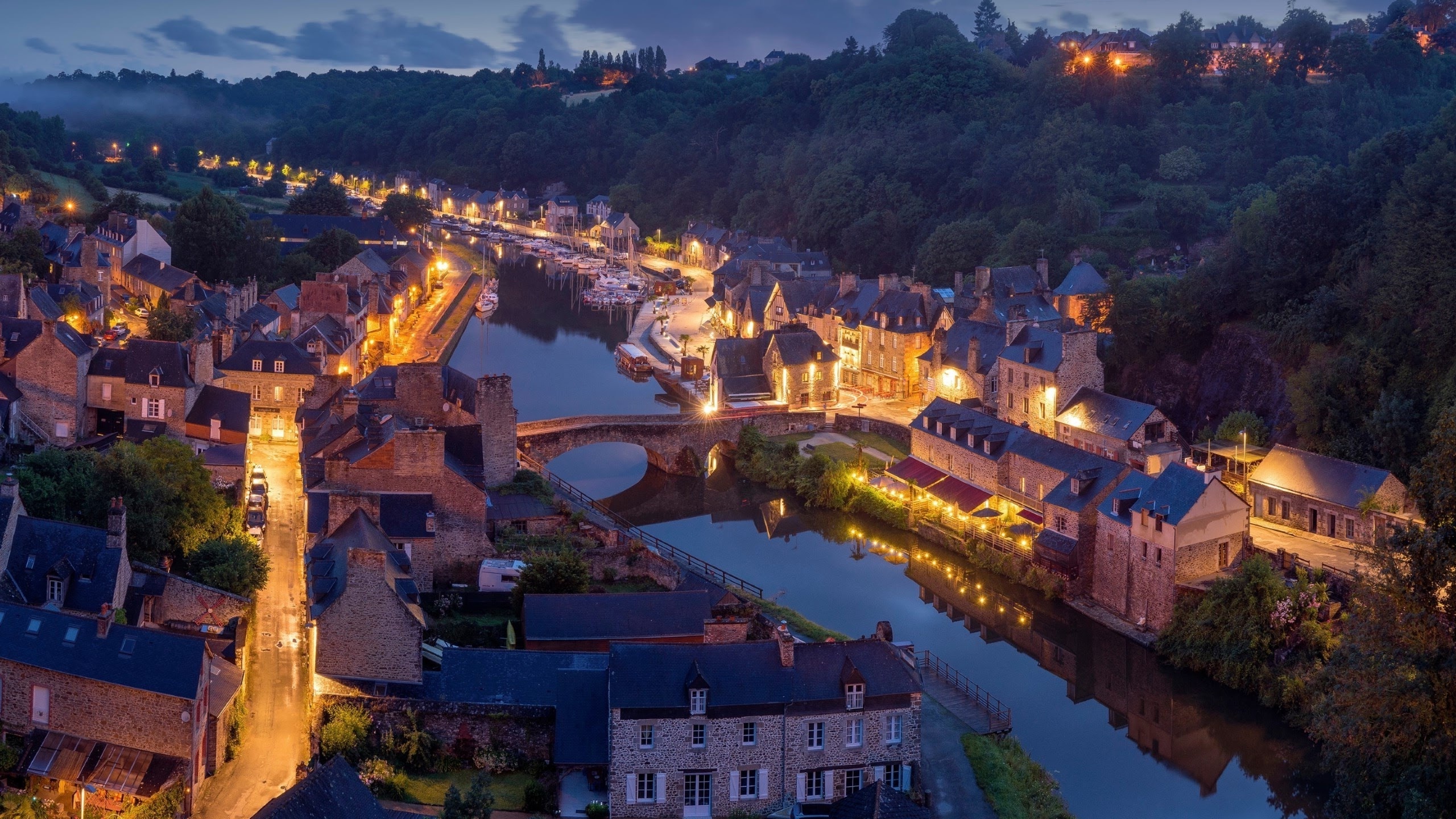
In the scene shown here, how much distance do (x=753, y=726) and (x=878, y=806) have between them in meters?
3.51

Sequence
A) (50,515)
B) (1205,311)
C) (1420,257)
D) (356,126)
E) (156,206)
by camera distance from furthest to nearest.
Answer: (356,126) → (156,206) → (1205,311) → (1420,257) → (50,515)

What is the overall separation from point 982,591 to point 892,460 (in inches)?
390

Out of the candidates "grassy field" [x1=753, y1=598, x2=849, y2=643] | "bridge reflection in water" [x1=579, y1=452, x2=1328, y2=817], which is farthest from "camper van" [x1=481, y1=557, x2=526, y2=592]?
"bridge reflection in water" [x1=579, y1=452, x2=1328, y2=817]

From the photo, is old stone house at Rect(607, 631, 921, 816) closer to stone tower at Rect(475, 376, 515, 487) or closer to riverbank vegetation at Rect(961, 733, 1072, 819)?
riverbank vegetation at Rect(961, 733, 1072, 819)

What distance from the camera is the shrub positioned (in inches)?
965

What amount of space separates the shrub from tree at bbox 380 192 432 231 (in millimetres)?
82428

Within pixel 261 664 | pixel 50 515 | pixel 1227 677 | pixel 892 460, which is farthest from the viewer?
pixel 892 460

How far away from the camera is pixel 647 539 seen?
4088 centimetres

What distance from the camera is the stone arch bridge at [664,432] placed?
157 feet

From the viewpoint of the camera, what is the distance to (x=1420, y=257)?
45.7m

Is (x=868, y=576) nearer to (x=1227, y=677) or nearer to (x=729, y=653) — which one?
(x=1227, y=677)

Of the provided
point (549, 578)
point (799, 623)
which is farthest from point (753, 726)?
point (799, 623)

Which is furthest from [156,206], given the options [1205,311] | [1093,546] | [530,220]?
[1093,546]

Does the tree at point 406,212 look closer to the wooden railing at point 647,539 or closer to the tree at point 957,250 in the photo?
the tree at point 957,250
